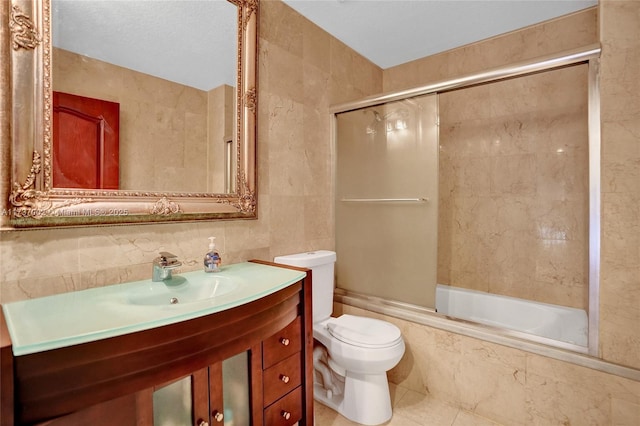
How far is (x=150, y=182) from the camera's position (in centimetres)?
129

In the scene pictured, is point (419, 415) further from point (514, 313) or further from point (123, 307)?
point (123, 307)

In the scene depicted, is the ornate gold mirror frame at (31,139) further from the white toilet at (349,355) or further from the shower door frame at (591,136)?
the shower door frame at (591,136)

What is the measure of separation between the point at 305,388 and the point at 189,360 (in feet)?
2.09

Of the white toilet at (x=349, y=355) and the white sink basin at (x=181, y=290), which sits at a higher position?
the white sink basin at (x=181, y=290)

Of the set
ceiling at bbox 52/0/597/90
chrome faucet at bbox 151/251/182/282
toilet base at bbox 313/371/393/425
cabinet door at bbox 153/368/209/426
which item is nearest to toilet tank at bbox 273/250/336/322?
toilet base at bbox 313/371/393/425

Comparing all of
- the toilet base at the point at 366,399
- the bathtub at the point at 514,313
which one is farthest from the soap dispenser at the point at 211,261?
the bathtub at the point at 514,313

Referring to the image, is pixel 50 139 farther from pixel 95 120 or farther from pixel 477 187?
pixel 477 187

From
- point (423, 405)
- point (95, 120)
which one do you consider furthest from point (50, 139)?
point (423, 405)

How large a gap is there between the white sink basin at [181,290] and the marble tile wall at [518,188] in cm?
193

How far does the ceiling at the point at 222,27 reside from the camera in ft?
3.76

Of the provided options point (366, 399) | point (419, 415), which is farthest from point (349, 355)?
point (419, 415)

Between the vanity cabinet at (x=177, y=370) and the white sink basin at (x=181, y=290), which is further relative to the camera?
the white sink basin at (x=181, y=290)

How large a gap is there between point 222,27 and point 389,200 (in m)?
1.40

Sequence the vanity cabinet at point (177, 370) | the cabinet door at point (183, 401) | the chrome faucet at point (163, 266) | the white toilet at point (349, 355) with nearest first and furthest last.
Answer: the vanity cabinet at point (177, 370) < the cabinet door at point (183, 401) < the chrome faucet at point (163, 266) < the white toilet at point (349, 355)
